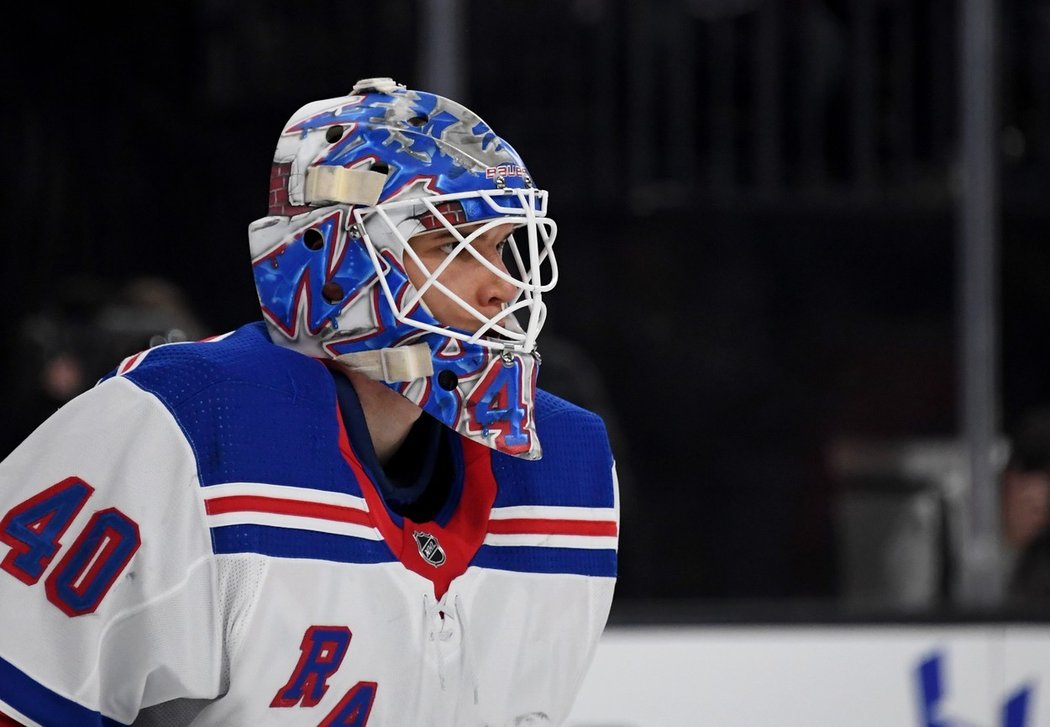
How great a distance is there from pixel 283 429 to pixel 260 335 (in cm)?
15

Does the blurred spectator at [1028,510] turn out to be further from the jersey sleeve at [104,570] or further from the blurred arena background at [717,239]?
the jersey sleeve at [104,570]

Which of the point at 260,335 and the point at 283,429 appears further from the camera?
the point at 260,335

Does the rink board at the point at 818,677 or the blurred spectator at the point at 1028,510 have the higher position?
the blurred spectator at the point at 1028,510

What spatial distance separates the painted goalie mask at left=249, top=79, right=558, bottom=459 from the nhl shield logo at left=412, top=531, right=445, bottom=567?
0.34ft

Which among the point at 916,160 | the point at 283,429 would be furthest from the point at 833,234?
the point at 283,429

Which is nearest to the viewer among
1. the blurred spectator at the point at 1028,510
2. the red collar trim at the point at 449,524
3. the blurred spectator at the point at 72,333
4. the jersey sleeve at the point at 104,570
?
the jersey sleeve at the point at 104,570

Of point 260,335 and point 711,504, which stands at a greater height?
point 260,335

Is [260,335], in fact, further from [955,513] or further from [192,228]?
[955,513]

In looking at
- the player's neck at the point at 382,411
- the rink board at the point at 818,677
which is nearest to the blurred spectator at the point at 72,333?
the rink board at the point at 818,677

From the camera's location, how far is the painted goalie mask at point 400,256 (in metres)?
1.60

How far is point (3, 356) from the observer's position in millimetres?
3562

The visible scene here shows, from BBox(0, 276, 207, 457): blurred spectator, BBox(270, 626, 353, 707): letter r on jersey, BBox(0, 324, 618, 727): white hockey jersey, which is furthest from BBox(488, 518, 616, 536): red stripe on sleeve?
BBox(0, 276, 207, 457): blurred spectator

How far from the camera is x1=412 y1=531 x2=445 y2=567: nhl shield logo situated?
1595mm

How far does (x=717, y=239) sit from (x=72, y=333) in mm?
1352
